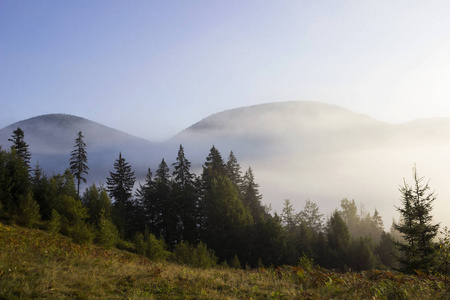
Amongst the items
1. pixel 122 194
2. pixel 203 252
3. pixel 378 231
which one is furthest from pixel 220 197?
pixel 378 231

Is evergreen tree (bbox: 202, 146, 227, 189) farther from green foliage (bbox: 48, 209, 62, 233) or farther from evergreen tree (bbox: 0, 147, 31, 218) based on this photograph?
green foliage (bbox: 48, 209, 62, 233)

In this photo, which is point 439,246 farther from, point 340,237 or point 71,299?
point 340,237

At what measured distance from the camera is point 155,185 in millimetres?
56875


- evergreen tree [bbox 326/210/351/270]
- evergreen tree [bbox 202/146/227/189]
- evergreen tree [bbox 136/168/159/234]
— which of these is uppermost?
evergreen tree [bbox 202/146/227/189]

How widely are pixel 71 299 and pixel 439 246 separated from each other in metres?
13.3

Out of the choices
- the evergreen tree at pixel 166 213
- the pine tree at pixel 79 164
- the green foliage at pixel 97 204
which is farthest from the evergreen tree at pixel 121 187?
the green foliage at pixel 97 204

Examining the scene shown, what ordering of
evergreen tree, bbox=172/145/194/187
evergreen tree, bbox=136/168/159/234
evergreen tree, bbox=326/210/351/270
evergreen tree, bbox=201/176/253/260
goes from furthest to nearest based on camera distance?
1. evergreen tree, bbox=172/145/194/187
2. evergreen tree, bbox=136/168/159/234
3. evergreen tree, bbox=326/210/351/270
4. evergreen tree, bbox=201/176/253/260

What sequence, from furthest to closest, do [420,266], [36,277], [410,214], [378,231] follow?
[378,231], [410,214], [420,266], [36,277]

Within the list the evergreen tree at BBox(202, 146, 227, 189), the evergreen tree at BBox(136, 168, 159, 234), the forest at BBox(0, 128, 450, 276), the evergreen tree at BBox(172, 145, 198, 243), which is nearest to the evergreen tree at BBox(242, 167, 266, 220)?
the forest at BBox(0, 128, 450, 276)

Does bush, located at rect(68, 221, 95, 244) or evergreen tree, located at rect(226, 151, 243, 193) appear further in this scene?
evergreen tree, located at rect(226, 151, 243, 193)

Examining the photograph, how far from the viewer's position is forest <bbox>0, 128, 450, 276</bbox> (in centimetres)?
2436

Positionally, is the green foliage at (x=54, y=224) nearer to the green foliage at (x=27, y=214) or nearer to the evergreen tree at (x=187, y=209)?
the green foliage at (x=27, y=214)

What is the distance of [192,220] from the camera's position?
5253 cm

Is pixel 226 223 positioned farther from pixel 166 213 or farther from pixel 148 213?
pixel 148 213
